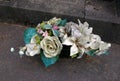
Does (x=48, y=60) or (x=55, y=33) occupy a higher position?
(x=55, y=33)

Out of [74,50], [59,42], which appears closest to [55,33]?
[59,42]

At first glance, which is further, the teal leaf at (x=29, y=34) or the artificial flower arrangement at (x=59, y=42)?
the teal leaf at (x=29, y=34)

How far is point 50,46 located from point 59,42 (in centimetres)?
7

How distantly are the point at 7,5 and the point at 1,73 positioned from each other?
0.66m

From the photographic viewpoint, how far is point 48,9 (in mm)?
2176

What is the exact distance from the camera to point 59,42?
1.79m

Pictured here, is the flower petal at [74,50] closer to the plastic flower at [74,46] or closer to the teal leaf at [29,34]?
the plastic flower at [74,46]

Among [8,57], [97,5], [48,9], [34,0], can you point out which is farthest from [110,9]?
[8,57]

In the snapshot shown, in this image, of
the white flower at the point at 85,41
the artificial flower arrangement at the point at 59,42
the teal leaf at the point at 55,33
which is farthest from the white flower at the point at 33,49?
the white flower at the point at 85,41

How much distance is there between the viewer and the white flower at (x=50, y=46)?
177cm

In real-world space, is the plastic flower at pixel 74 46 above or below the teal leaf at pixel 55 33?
below

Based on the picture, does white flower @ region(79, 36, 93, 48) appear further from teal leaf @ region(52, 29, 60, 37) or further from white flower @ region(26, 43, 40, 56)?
white flower @ region(26, 43, 40, 56)

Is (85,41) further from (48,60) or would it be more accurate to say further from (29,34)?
(29,34)

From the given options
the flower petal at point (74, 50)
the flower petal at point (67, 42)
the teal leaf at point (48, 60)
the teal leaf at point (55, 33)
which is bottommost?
the teal leaf at point (48, 60)
